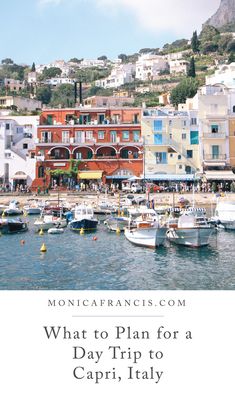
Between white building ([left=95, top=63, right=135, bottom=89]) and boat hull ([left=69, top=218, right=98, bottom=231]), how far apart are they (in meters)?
49.5

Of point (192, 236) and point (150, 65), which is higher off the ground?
point (150, 65)

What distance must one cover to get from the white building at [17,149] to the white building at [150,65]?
137 feet

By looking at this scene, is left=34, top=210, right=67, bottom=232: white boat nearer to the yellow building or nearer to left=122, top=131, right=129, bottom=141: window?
the yellow building

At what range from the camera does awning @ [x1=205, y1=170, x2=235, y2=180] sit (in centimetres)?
2808

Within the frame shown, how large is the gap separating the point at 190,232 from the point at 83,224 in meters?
5.21

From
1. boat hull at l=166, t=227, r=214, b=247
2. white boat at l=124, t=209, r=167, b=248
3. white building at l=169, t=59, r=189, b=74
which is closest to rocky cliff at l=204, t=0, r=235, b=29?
white boat at l=124, t=209, r=167, b=248

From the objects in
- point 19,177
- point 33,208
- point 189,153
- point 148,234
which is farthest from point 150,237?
point 19,177

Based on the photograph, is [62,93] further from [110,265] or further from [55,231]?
[110,265]

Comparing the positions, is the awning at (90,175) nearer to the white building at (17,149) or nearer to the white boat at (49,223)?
the white building at (17,149)

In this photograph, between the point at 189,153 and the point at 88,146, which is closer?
the point at 189,153

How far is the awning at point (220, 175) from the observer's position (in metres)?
28.1

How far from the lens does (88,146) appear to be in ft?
99.8

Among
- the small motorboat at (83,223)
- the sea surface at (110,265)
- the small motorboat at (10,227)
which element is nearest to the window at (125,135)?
the small motorboat at (83,223)
